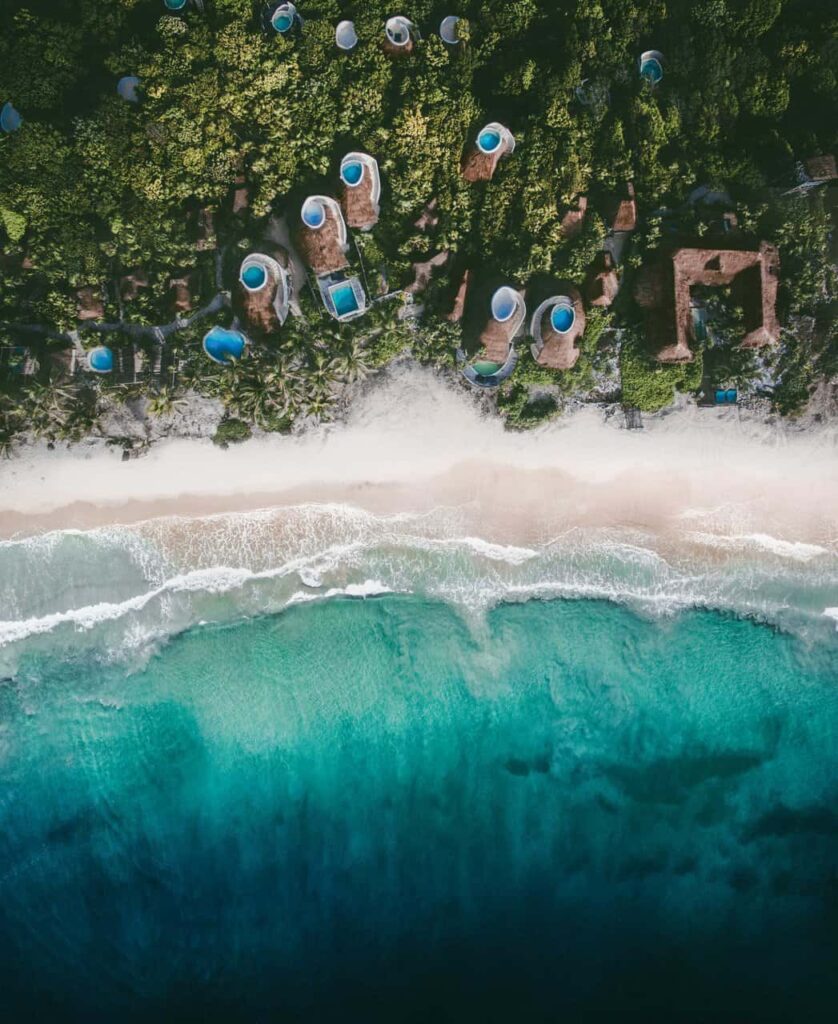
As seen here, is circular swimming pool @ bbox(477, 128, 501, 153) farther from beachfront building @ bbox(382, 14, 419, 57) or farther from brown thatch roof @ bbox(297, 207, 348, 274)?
brown thatch roof @ bbox(297, 207, 348, 274)

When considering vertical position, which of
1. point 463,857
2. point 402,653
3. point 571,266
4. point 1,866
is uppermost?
point 571,266

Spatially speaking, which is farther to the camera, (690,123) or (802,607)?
(802,607)

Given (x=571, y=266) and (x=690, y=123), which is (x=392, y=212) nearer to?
(x=571, y=266)

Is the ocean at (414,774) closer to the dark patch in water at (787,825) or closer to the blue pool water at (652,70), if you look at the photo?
the dark patch in water at (787,825)

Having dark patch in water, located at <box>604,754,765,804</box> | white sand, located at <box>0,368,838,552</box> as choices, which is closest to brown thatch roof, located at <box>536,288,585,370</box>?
white sand, located at <box>0,368,838,552</box>

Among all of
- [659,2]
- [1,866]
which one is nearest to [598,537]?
[659,2]

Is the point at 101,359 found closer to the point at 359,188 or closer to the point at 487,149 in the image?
the point at 359,188

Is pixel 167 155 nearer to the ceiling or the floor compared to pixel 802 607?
nearer to the ceiling
